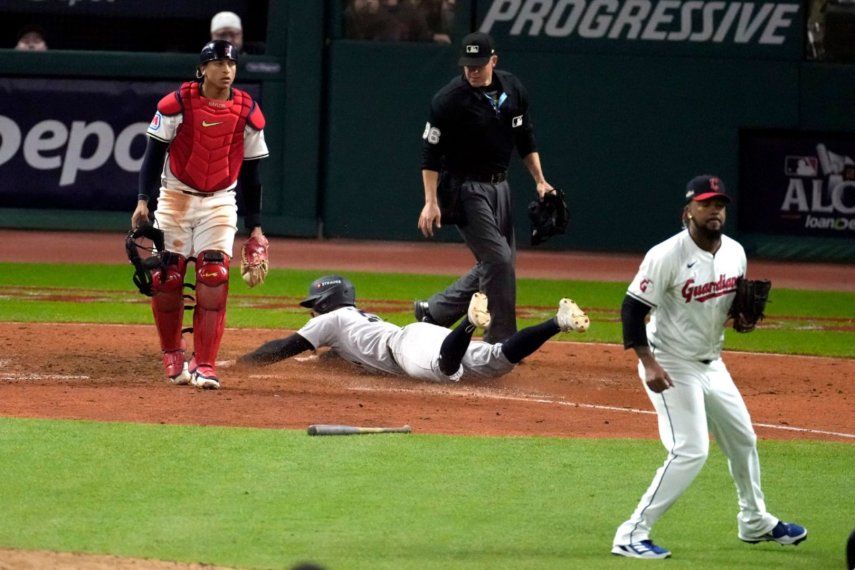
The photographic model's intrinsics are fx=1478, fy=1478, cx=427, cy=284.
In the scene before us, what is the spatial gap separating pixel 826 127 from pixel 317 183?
629cm

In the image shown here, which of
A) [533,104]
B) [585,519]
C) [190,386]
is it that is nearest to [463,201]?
[190,386]

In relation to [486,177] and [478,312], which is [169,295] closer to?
[478,312]

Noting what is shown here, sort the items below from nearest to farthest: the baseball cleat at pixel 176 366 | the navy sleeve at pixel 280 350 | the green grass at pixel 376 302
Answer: the baseball cleat at pixel 176 366
the navy sleeve at pixel 280 350
the green grass at pixel 376 302

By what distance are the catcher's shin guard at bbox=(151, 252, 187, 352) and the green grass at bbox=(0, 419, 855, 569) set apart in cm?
128

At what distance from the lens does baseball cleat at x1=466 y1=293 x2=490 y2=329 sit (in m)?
8.80

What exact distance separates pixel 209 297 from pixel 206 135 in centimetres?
99

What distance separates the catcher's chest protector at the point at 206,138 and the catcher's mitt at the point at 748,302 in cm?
413

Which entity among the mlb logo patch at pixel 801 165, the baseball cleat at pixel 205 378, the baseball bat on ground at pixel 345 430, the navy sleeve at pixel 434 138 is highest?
the mlb logo patch at pixel 801 165

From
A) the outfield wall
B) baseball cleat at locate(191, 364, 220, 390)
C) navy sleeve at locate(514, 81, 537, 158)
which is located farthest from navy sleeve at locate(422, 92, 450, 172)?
the outfield wall

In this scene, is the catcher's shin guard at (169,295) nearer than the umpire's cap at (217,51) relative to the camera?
No

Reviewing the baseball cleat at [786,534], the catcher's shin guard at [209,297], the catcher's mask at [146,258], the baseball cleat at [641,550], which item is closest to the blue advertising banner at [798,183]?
the catcher's shin guard at [209,297]

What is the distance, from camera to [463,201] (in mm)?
9867

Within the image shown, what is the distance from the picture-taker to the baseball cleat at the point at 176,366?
9.27 m

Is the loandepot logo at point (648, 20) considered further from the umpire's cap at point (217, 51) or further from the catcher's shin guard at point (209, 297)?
the catcher's shin guard at point (209, 297)
